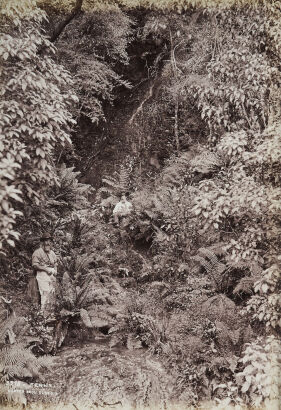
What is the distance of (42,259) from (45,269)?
0.13m

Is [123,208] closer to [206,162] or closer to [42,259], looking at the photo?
[42,259]

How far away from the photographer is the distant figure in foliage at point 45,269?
4.66 meters

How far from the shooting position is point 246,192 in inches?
147

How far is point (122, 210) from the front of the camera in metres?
5.82

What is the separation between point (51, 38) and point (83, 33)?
87 cm

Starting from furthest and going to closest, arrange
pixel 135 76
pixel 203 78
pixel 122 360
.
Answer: pixel 135 76, pixel 203 78, pixel 122 360

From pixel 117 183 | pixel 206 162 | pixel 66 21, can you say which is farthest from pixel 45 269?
pixel 66 21

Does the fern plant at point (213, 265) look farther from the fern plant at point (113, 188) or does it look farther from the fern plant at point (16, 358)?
the fern plant at point (16, 358)

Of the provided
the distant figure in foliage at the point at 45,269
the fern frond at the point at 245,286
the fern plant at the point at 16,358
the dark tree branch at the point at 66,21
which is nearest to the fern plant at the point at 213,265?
the fern frond at the point at 245,286

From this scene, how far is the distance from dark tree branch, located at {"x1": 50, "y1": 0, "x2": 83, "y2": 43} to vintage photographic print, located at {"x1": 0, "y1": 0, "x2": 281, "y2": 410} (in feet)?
0.06

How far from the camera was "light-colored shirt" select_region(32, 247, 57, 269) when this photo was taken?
4.74 meters

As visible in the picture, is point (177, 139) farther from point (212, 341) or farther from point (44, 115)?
point (212, 341)

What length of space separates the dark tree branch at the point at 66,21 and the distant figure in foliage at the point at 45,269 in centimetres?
246

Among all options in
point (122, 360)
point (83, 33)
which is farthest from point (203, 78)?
point (122, 360)
